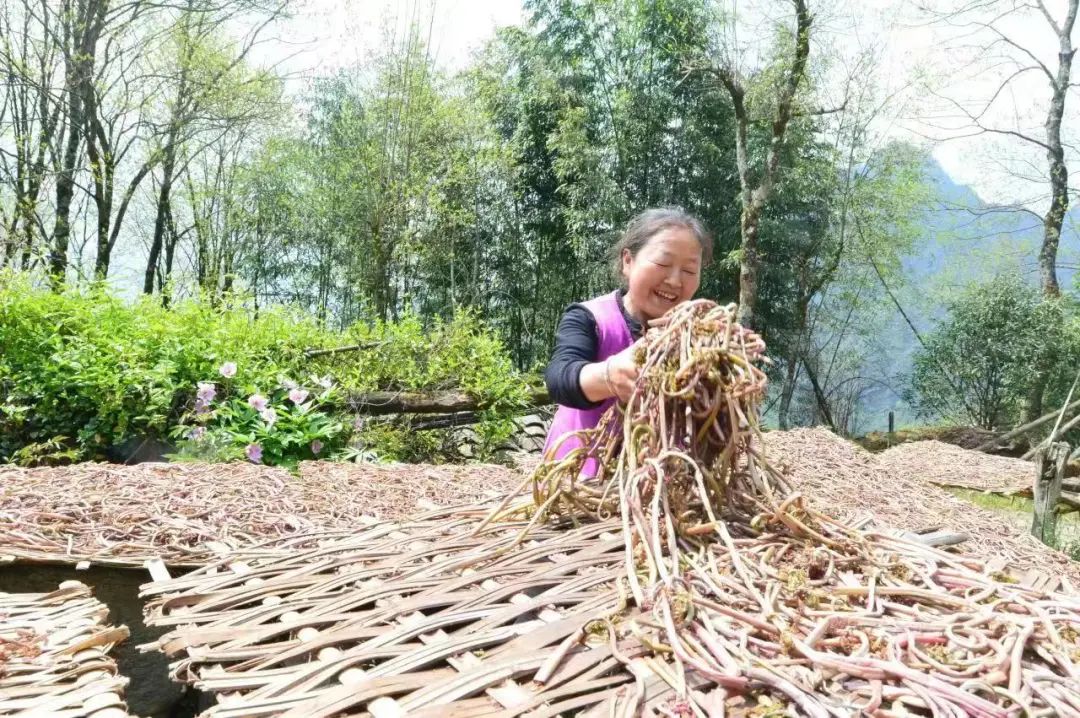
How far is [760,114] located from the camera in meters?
9.95

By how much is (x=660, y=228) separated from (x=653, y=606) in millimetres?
1112

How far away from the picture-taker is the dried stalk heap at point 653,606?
64cm

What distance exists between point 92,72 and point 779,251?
31.7 feet

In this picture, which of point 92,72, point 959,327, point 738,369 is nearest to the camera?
point 738,369

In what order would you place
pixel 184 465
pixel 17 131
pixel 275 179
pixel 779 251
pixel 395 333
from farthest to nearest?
1. pixel 275 179
2. pixel 779 251
3. pixel 17 131
4. pixel 395 333
5. pixel 184 465

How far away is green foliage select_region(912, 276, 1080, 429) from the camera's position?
10195mm

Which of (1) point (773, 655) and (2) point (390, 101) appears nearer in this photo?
(1) point (773, 655)

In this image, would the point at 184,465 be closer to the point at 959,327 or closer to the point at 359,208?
the point at 359,208

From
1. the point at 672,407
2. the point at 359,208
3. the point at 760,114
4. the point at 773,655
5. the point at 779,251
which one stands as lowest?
the point at 773,655

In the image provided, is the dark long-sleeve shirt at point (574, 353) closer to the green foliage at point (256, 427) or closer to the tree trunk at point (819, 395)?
the green foliage at point (256, 427)

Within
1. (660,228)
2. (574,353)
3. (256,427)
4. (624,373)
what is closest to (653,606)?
(624,373)

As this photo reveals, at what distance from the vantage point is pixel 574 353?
171cm

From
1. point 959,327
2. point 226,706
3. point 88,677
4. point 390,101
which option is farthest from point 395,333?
point 959,327

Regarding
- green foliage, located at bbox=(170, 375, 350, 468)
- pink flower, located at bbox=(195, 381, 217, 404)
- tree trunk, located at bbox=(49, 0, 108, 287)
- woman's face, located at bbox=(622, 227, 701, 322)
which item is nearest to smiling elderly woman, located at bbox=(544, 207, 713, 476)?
woman's face, located at bbox=(622, 227, 701, 322)
